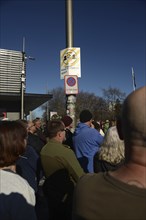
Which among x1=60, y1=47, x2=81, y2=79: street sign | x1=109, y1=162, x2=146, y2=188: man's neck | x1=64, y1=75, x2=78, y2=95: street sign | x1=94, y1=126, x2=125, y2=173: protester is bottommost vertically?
x1=94, y1=126, x2=125, y2=173: protester

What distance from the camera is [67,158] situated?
4.09 metres

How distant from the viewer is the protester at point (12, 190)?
7.45ft

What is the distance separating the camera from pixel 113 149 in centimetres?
380

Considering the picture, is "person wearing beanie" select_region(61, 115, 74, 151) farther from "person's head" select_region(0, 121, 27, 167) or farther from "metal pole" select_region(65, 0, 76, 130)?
"person's head" select_region(0, 121, 27, 167)

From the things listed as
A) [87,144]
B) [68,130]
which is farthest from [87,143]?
[68,130]

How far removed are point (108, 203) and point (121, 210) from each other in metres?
0.07

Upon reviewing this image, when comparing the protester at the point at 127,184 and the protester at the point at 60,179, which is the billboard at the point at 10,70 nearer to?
the protester at the point at 60,179

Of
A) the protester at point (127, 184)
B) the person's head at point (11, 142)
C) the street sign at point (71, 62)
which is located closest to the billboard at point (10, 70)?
the street sign at point (71, 62)

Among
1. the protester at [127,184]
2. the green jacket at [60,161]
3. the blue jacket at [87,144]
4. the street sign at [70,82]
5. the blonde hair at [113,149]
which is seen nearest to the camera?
the protester at [127,184]

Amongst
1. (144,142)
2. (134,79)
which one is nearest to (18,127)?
(144,142)

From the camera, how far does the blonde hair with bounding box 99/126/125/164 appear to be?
378 cm

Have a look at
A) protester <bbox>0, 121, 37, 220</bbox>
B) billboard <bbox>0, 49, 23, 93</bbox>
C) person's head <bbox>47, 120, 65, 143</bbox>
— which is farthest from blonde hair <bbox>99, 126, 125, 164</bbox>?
billboard <bbox>0, 49, 23, 93</bbox>

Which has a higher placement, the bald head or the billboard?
the billboard

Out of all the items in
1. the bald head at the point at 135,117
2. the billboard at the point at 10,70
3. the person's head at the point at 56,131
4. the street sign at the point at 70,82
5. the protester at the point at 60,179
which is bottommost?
the protester at the point at 60,179
